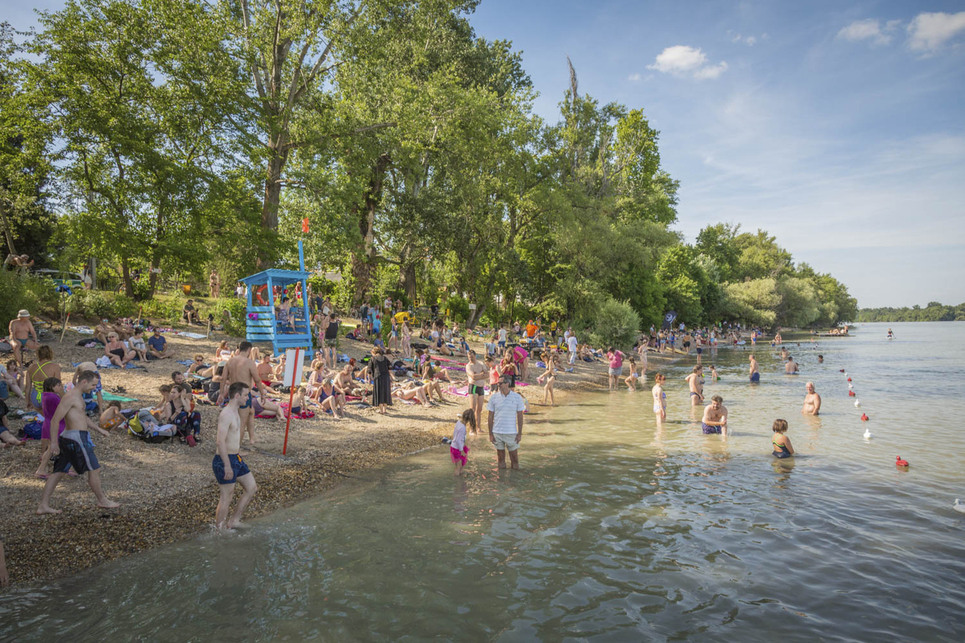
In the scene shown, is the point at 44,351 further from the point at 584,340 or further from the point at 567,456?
the point at 584,340

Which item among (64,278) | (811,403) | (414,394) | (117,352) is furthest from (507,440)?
(64,278)

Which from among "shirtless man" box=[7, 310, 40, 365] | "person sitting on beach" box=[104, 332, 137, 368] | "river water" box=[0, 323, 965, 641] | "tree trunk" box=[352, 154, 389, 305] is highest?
"tree trunk" box=[352, 154, 389, 305]

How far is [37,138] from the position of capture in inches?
684

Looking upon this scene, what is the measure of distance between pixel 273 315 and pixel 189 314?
19.1 ft

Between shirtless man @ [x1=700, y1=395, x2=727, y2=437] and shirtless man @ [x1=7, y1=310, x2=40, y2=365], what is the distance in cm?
1701

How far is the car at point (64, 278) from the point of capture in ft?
68.2

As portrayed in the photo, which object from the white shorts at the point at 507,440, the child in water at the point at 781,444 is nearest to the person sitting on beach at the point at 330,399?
the white shorts at the point at 507,440

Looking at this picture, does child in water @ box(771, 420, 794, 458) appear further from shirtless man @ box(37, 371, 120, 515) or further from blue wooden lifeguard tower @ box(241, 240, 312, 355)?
blue wooden lifeguard tower @ box(241, 240, 312, 355)

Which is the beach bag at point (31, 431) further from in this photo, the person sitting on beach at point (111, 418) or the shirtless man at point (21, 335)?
the shirtless man at point (21, 335)

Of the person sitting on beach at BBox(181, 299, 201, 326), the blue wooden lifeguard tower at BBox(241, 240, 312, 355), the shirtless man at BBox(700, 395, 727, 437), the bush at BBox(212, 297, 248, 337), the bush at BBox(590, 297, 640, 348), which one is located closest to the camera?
the shirtless man at BBox(700, 395, 727, 437)

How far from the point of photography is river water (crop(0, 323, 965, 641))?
5277mm

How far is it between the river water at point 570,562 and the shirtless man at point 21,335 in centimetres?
897

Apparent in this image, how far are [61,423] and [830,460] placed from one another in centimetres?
1449

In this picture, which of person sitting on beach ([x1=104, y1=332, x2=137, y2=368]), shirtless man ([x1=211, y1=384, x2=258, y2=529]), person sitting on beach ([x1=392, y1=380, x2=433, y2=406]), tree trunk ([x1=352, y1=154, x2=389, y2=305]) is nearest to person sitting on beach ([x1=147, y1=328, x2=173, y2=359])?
person sitting on beach ([x1=104, y1=332, x2=137, y2=368])
